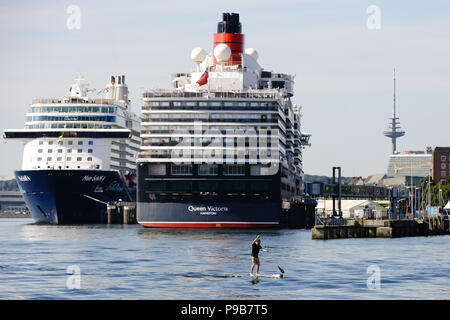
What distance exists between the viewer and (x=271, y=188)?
355 ft

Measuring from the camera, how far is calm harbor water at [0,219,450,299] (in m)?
40.0

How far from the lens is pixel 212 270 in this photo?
167 feet

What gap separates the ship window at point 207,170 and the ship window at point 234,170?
4.03ft

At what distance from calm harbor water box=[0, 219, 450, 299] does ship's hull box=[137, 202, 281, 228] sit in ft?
78.7

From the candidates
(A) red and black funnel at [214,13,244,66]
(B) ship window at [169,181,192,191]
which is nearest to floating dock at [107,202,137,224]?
(A) red and black funnel at [214,13,244,66]

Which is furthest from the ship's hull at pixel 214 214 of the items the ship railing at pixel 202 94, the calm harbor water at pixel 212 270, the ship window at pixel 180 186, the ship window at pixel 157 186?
the calm harbor water at pixel 212 270

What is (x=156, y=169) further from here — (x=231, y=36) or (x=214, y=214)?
(x=231, y=36)

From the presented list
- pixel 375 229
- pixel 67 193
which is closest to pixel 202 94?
pixel 375 229

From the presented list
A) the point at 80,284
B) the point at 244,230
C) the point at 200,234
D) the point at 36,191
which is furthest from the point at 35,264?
the point at 36,191

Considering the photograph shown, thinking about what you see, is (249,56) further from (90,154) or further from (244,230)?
(244,230)

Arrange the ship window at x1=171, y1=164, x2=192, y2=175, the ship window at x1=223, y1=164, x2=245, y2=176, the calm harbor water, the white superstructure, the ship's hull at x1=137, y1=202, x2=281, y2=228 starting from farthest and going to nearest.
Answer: the white superstructure → the ship window at x1=171, y1=164, x2=192, y2=175 → the ship window at x1=223, y1=164, x2=245, y2=176 → the ship's hull at x1=137, y1=202, x2=281, y2=228 → the calm harbor water

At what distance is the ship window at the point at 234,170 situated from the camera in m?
108

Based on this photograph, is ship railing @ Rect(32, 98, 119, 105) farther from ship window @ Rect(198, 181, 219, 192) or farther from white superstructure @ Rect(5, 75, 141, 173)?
ship window @ Rect(198, 181, 219, 192)

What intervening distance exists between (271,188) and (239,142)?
685cm
